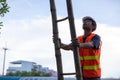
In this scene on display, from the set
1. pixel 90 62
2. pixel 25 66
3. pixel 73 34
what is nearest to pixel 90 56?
pixel 90 62

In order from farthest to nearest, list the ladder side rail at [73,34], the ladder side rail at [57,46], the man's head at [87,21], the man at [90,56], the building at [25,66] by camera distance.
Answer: the building at [25,66]
the man's head at [87,21]
the man at [90,56]
the ladder side rail at [57,46]
the ladder side rail at [73,34]

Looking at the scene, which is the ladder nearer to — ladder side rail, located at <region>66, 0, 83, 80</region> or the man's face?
ladder side rail, located at <region>66, 0, 83, 80</region>

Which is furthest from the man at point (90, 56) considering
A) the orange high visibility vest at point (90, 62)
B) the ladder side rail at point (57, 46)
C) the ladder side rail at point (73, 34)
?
the ladder side rail at point (73, 34)

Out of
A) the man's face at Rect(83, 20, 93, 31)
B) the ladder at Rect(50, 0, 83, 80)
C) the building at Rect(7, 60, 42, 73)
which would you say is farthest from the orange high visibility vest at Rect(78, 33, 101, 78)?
the building at Rect(7, 60, 42, 73)

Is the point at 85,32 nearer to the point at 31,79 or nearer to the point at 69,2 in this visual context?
the point at 69,2

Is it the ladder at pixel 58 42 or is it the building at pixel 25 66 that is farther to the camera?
the building at pixel 25 66

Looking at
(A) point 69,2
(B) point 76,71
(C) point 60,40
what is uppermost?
(A) point 69,2

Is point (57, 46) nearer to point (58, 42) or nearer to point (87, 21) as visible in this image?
point (58, 42)

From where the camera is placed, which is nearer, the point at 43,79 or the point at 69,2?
the point at 69,2

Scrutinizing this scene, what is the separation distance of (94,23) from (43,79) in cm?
2442

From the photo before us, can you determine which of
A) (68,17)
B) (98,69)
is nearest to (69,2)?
(68,17)

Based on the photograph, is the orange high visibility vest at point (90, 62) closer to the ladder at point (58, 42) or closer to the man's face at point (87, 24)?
the man's face at point (87, 24)

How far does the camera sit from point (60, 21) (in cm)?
611

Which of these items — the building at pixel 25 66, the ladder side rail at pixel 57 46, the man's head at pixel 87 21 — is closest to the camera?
the ladder side rail at pixel 57 46
